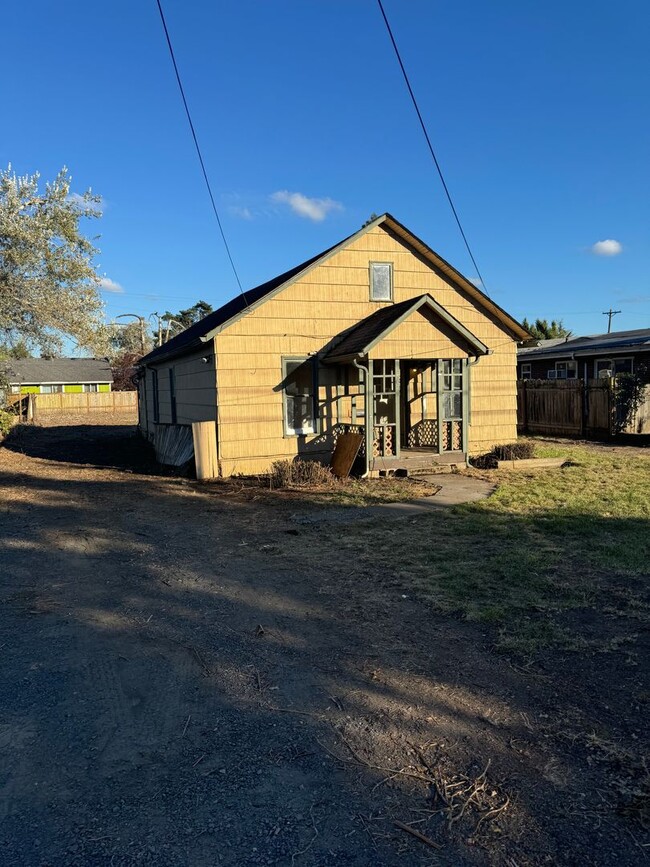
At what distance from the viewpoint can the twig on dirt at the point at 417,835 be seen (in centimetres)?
253

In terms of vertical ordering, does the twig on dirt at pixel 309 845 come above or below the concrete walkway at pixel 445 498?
below

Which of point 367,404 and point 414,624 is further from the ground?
point 367,404

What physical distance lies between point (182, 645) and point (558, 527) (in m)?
5.49

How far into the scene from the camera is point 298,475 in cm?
1243

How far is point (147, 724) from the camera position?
3.48 m

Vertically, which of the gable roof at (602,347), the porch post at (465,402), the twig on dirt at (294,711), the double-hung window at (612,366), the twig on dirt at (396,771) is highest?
the gable roof at (602,347)

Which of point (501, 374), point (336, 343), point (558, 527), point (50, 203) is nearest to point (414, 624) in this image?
point (558, 527)

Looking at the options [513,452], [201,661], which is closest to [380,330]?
[513,452]

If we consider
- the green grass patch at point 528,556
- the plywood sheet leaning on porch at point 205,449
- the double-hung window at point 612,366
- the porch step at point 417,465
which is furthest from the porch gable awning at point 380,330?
the double-hung window at point 612,366

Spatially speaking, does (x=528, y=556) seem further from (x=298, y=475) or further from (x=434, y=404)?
(x=434, y=404)

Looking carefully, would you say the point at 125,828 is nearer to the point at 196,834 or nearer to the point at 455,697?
the point at 196,834

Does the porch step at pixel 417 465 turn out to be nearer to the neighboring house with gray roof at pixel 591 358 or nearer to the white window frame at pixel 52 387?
the neighboring house with gray roof at pixel 591 358

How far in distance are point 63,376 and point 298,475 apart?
185 feet

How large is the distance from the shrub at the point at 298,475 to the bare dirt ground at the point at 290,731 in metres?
5.73
